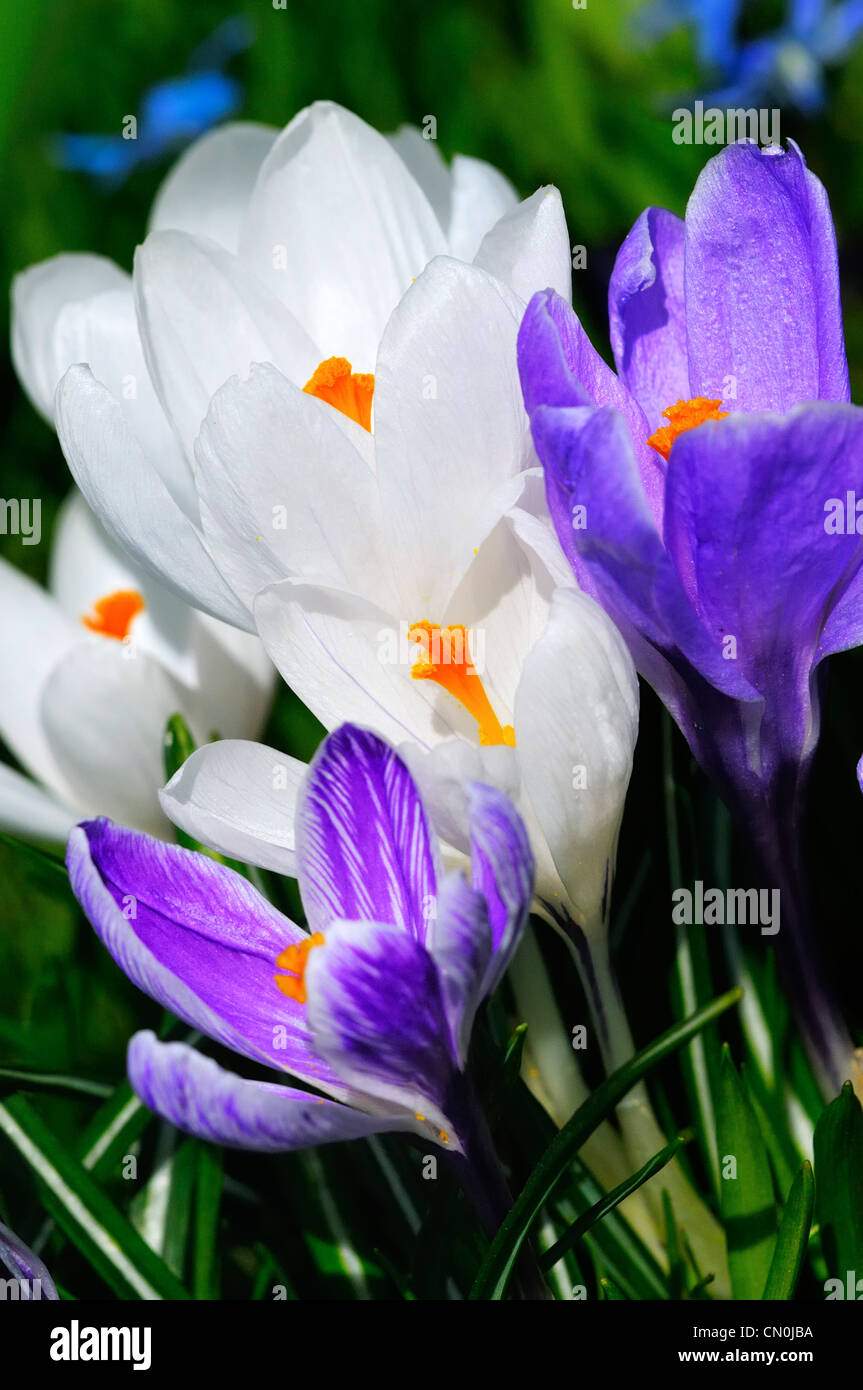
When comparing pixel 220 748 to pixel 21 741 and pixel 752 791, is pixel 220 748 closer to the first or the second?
pixel 752 791

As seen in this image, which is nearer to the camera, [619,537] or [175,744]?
[619,537]

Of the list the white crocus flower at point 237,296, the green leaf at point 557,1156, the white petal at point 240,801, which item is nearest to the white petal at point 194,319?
the white crocus flower at point 237,296

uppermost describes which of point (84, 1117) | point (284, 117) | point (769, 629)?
point (284, 117)

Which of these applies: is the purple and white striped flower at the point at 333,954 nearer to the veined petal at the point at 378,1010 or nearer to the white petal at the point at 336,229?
the veined petal at the point at 378,1010

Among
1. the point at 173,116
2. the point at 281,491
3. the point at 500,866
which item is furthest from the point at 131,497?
the point at 173,116

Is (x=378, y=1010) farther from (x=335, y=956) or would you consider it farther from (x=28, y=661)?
(x=28, y=661)

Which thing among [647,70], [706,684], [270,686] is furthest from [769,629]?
[647,70]
